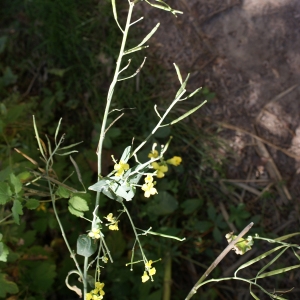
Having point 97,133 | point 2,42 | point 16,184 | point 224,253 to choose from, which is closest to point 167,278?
point 97,133

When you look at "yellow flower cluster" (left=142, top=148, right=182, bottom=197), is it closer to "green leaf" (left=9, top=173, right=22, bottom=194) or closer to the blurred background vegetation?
"green leaf" (left=9, top=173, right=22, bottom=194)

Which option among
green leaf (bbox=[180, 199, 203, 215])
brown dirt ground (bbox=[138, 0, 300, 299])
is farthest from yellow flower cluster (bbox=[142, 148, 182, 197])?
brown dirt ground (bbox=[138, 0, 300, 299])

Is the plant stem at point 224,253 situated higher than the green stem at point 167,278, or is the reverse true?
the plant stem at point 224,253

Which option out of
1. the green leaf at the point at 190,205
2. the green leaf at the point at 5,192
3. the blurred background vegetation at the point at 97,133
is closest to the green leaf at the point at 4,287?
the blurred background vegetation at the point at 97,133

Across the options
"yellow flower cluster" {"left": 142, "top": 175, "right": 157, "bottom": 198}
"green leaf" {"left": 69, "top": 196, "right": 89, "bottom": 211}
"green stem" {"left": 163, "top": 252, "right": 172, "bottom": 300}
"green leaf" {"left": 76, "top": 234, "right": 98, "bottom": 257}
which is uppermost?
"yellow flower cluster" {"left": 142, "top": 175, "right": 157, "bottom": 198}

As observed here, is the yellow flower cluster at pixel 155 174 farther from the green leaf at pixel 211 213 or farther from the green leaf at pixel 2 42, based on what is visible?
the green leaf at pixel 2 42

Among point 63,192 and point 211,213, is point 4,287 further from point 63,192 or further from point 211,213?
point 211,213
